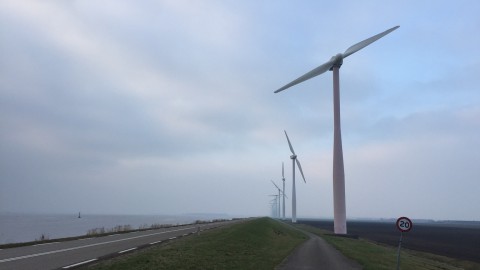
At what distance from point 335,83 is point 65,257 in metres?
40.2

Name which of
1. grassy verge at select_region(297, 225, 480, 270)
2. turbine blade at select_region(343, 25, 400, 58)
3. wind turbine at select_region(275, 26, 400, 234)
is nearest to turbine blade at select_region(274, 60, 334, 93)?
wind turbine at select_region(275, 26, 400, 234)

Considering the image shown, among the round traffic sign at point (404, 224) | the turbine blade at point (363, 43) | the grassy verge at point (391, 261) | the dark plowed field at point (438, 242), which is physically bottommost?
the dark plowed field at point (438, 242)

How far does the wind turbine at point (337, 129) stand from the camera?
4819 centimetres

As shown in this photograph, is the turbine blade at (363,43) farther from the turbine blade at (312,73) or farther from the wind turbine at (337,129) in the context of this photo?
the turbine blade at (312,73)

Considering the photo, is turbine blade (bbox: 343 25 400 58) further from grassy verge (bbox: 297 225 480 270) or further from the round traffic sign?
the round traffic sign

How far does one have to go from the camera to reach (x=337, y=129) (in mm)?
49625

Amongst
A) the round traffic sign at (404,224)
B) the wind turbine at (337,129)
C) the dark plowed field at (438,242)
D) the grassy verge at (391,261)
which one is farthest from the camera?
the wind turbine at (337,129)

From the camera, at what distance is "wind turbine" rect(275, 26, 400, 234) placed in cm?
4819

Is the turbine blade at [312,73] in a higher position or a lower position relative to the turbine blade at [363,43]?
lower

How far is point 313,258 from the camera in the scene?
80.6ft

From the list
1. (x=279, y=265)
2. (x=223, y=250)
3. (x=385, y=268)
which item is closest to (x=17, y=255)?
(x=223, y=250)

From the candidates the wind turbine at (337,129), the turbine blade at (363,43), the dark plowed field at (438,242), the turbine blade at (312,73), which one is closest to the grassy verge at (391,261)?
the dark plowed field at (438,242)

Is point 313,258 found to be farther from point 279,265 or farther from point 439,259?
point 439,259

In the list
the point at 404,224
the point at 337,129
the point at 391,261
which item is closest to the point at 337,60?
the point at 337,129
